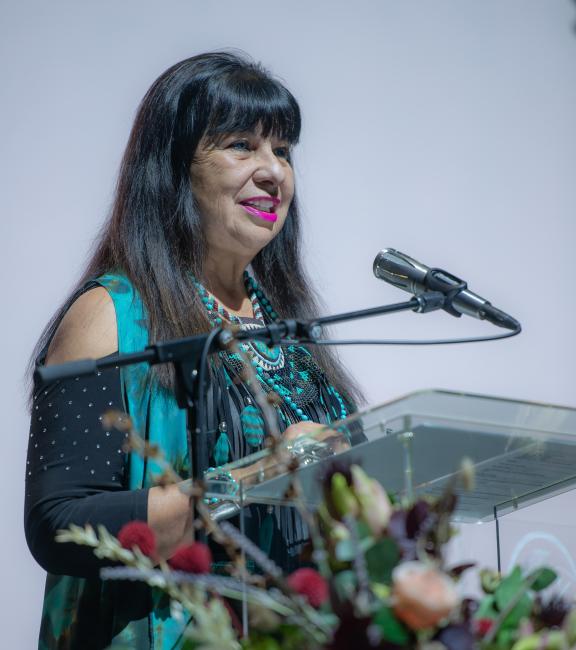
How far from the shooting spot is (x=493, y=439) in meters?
1.08

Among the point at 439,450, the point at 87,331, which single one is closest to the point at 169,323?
the point at 87,331

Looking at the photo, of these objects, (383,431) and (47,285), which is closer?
(383,431)

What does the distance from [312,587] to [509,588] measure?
188 mm

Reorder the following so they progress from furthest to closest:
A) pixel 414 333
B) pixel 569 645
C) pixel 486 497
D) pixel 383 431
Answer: pixel 414 333, pixel 486 497, pixel 383 431, pixel 569 645

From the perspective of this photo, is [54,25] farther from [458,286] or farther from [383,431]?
[383,431]

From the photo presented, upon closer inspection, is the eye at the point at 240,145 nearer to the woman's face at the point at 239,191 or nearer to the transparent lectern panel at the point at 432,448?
the woman's face at the point at 239,191

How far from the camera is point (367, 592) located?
829mm

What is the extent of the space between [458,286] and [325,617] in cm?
69

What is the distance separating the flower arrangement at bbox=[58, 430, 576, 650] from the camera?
78cm

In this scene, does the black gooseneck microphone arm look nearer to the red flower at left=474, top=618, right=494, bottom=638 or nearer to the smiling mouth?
the red flower at left=474, top=618, right=494, bottom=638

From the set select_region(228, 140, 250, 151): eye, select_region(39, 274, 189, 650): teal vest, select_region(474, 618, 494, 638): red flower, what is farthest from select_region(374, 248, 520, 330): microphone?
select_region(474, 618, 494, 638): red flower

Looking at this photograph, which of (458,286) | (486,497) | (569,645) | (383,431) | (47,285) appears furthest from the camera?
(47,285)

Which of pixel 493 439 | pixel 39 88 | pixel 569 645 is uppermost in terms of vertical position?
pixel 39 88

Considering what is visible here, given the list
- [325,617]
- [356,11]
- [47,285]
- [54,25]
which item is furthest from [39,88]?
[325,617]
